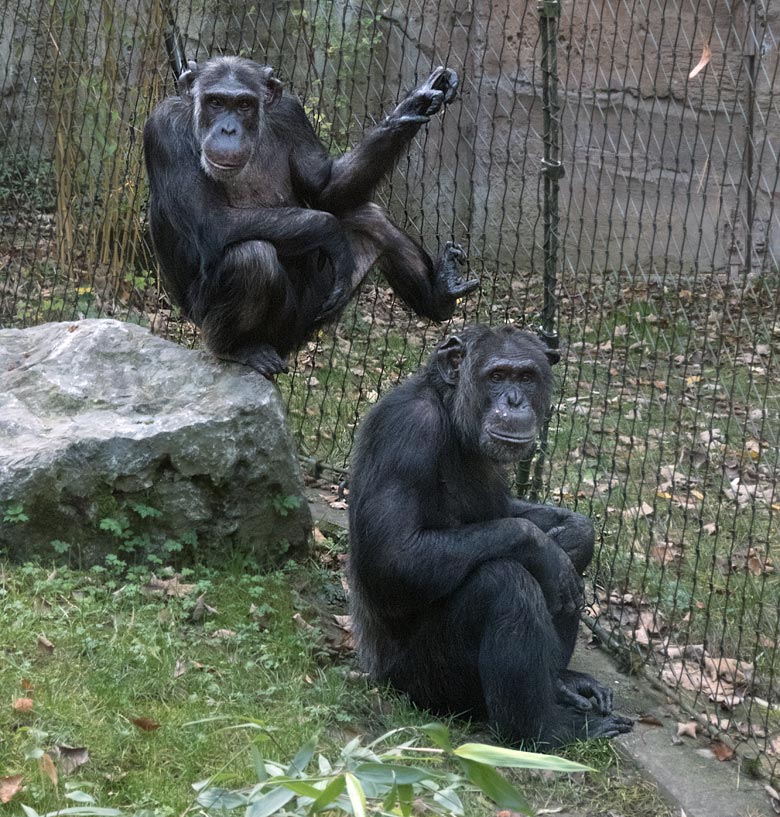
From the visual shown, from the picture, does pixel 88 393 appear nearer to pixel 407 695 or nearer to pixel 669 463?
pixel 407 695

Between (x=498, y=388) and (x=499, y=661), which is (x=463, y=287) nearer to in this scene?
(x=498, y=388)

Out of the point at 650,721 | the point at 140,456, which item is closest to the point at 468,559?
the point at 650,721

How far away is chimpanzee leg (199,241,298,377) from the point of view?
6520 mm

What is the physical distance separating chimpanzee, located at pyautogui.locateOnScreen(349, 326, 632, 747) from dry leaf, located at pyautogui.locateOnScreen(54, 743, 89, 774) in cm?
149

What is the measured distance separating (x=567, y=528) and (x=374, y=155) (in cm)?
259

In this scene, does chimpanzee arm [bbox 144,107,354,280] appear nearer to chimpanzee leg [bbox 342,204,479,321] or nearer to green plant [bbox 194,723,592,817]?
chimpanzee leg [bbox 342,204,479,321]

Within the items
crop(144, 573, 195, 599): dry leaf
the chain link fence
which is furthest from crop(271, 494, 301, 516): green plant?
the chain link fence

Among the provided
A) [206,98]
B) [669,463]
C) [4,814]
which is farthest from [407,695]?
[669,463]

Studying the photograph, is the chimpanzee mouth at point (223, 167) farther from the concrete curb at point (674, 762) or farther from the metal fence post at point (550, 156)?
the concrete curb at point (674, 762)

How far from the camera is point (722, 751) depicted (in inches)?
210

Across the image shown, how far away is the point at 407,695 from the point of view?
18.1ft

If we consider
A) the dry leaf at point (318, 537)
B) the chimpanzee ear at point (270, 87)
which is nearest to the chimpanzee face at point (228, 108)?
the chimpanzee ear at point (270, 87)

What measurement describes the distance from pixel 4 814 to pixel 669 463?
6.06m

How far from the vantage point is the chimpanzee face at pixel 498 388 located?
17.7ft
